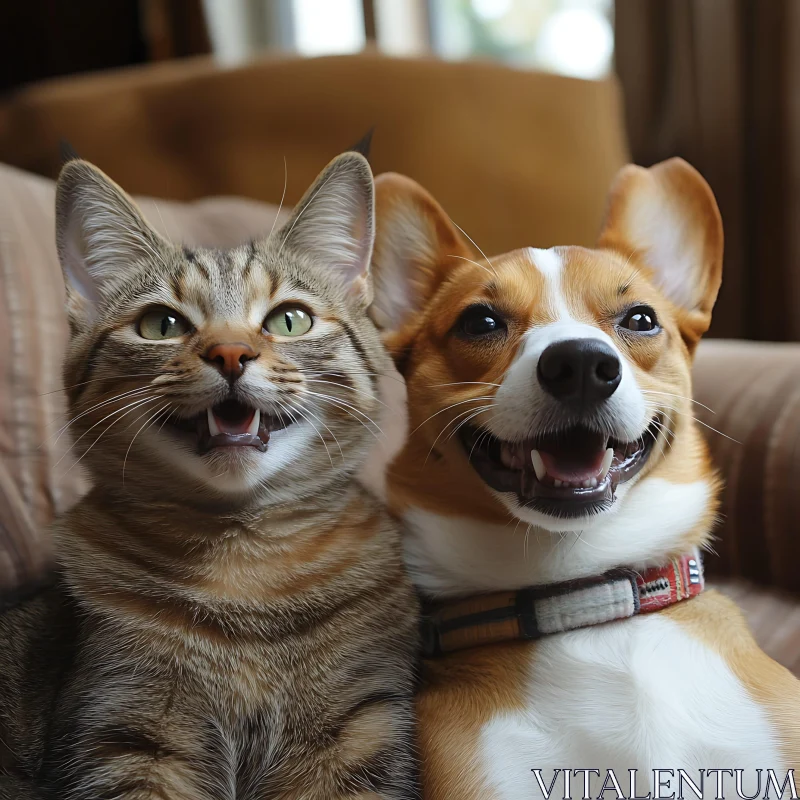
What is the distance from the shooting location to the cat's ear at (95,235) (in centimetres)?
88

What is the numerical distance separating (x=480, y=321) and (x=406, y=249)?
183 millimetres

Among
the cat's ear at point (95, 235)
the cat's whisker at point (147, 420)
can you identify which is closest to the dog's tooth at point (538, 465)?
the cat's whisker at point (147, 420)

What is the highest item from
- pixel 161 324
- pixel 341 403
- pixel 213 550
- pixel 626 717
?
pixel 161 324

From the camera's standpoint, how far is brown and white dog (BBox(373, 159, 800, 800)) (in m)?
0.82

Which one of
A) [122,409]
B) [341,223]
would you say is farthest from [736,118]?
[122,409]

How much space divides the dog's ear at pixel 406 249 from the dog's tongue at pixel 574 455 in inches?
12.5

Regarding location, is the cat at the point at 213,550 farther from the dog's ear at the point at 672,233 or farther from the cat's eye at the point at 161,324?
the dog's ear at the point at 672,233

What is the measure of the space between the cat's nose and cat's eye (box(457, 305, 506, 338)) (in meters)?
0.30

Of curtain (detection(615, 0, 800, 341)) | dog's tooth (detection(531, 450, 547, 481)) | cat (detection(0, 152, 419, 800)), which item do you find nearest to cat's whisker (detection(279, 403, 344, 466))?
cat (detection(0, 152, 419, 800))

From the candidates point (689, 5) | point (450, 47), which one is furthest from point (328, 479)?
point (450, 47)

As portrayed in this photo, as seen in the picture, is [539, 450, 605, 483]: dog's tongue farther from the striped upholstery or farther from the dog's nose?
the striped upholstery

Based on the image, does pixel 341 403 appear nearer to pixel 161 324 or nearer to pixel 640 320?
pixel 161 324

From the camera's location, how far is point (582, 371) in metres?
0.80

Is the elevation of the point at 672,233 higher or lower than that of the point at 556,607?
higher
